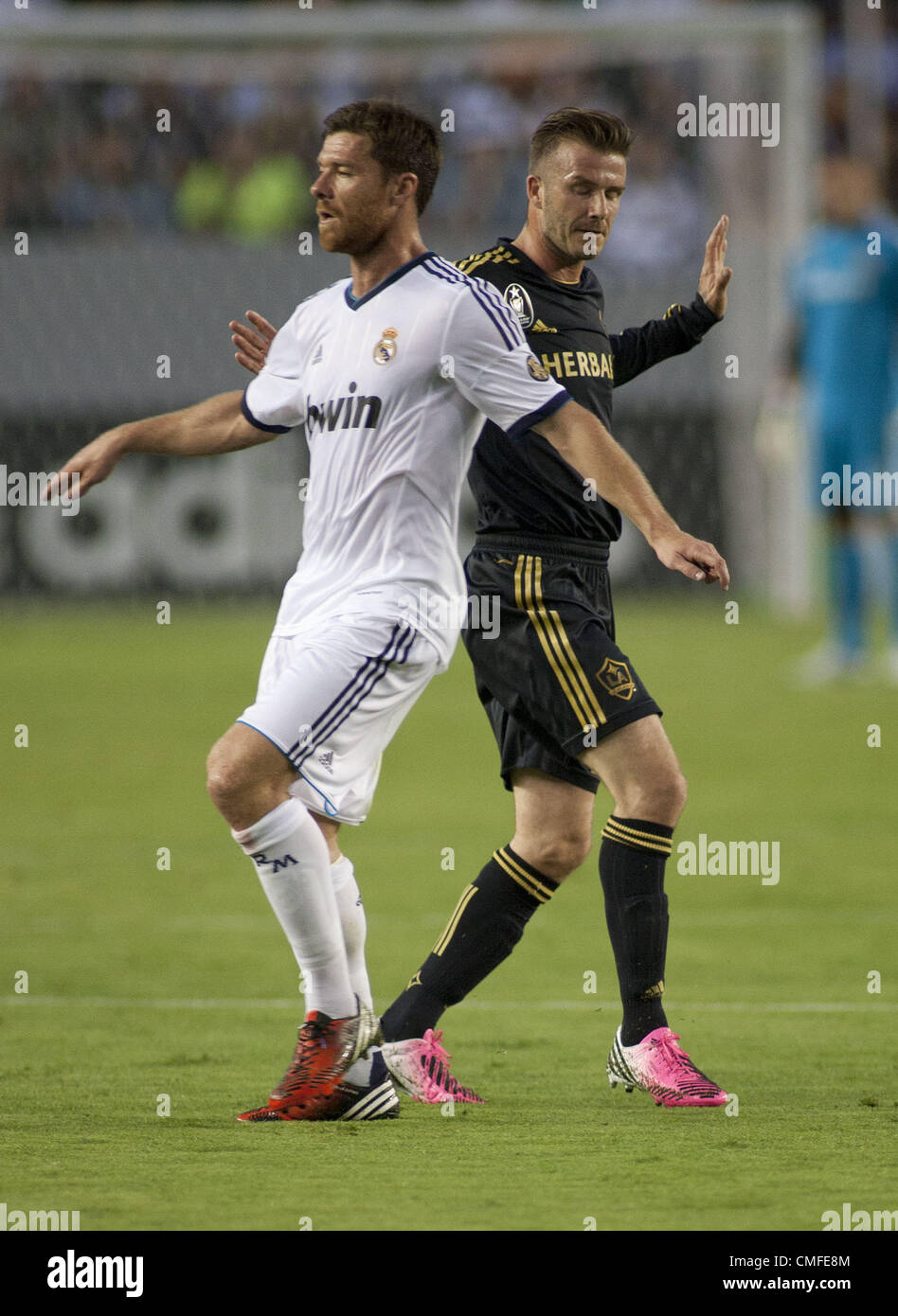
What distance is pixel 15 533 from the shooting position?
17.7m

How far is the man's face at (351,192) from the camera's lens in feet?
14.3

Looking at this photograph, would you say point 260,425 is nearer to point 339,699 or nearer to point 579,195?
point 339,699

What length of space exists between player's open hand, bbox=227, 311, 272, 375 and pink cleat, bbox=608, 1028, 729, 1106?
1717 millimetres

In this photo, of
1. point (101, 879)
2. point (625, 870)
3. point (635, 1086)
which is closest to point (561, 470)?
point (625, 870)

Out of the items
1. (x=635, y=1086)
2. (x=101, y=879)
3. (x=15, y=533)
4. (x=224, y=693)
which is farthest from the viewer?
(x=15, y=533)

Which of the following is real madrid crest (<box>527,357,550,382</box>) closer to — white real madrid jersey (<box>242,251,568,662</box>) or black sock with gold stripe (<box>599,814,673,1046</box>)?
white real madrid jersey (<box>242,251,568,662</box>)

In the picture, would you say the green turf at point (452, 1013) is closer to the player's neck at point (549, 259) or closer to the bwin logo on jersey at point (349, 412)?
the bwin logo on jersey at point (349, 412)

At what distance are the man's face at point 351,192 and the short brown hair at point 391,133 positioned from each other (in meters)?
0.02

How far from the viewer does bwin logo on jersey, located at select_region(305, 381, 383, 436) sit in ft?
14.3

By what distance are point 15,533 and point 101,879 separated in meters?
10.5

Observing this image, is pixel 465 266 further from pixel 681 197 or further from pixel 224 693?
pixel 681 197

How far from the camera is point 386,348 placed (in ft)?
14.2

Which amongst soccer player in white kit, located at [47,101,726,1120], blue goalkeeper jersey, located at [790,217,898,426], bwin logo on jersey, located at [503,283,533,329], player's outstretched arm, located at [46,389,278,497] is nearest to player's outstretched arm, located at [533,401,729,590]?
soccer player in white kit, located at [47,101,726,1120]

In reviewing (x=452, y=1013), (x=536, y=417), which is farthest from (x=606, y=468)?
(x=452, y=1013)
